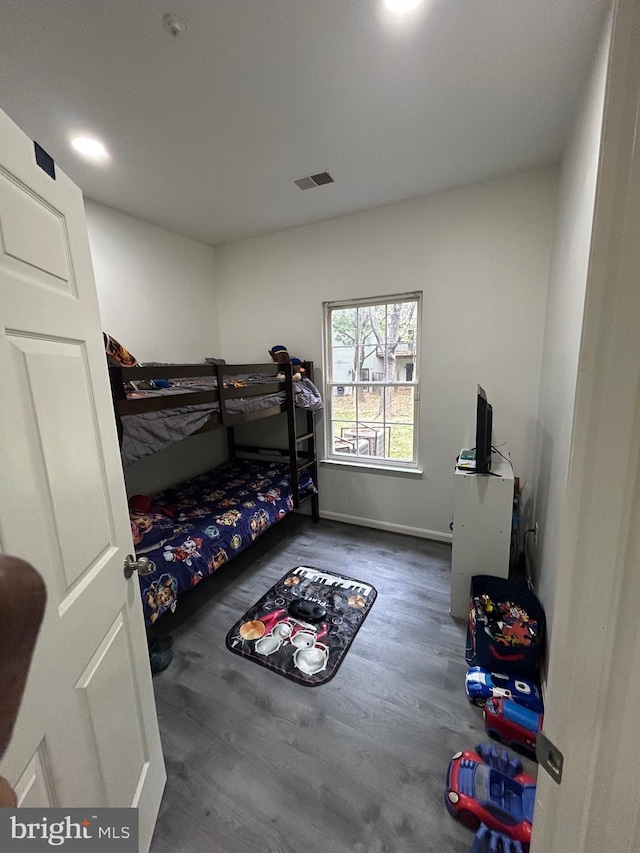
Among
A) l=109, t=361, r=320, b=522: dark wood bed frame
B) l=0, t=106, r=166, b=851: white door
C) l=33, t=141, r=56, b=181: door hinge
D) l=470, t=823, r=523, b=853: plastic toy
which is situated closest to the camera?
l=0, t=106, r=166, b=851: white door

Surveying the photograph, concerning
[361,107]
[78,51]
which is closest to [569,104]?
[361,107]

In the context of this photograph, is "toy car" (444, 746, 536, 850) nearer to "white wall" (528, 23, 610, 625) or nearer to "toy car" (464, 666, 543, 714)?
"toy car" (464, 666, 543, 714)

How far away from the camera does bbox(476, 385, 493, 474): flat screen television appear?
1.82 m

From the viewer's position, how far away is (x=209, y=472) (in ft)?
10.9

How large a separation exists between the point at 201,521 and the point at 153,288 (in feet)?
6.54

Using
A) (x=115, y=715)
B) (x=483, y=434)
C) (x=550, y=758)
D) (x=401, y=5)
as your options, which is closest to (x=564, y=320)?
(x=483, y=434)

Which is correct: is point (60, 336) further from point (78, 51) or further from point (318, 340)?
point (318, 340)

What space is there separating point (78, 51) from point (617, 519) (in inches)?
85.9

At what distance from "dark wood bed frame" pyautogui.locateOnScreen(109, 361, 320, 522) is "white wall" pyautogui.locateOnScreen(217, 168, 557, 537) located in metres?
0.36

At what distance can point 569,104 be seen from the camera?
159cm

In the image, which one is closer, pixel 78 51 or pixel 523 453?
pixel 78 51

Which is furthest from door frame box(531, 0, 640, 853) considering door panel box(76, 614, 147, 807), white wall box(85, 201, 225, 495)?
white wall box(85, 201, 225, 495)

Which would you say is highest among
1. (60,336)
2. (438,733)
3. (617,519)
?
(60,336)

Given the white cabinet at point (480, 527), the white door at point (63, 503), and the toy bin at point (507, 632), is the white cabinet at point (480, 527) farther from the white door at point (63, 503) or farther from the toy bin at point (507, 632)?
the white door at point (63, 503)
